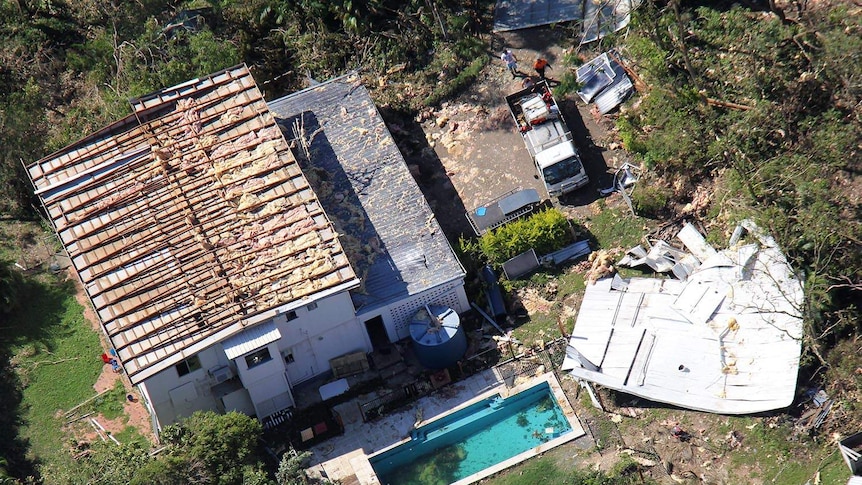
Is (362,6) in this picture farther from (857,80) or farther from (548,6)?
(857,80)

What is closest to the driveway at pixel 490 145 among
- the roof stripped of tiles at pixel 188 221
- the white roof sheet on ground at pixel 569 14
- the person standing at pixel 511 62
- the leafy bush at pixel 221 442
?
the person standing at pixel 511 62

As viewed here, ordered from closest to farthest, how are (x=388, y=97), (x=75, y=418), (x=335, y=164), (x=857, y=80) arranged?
(x=857, y=80) < (x=75, y=418) < (x=335, y=164) < (x=388, y=97)

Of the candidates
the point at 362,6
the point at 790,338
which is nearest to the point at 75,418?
the point at 362,6

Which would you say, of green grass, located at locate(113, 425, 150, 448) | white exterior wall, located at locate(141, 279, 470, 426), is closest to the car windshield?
white exterior wall, located at locate(141, 279, 470, 426)

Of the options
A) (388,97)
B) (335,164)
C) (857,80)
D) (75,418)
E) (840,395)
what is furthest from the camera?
(388,97)

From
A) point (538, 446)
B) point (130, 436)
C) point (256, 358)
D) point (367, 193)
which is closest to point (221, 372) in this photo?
point (256, 358)

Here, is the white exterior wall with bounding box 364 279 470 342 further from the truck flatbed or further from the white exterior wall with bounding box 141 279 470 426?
the truck flatbed

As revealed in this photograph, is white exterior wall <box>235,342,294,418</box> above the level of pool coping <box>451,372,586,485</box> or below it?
above
